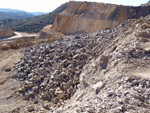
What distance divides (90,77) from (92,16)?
16.6 metres

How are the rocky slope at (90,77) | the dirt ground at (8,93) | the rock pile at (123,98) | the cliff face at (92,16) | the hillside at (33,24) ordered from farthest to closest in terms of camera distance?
the hillside at (33,24)
the cliff face at (92,16)
the dirt ground at (8,93)
the rocky slope at (90,77)
the rock pile at (123,98)

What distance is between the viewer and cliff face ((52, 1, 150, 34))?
60.8ft

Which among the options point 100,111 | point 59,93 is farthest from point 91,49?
point 100,111

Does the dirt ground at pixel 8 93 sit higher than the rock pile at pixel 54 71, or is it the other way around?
the rock pile at pixel 54 71

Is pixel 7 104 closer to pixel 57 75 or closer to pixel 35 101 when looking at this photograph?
pixel 35 101

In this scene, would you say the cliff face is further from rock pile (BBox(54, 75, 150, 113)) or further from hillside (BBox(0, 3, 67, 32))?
hillside (BBox(0, 3, 67, 32))

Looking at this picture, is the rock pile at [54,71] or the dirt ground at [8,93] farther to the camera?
the rock pile at [54,71]

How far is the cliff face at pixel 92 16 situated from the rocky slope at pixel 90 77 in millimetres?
11993

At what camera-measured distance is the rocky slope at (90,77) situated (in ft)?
9.58

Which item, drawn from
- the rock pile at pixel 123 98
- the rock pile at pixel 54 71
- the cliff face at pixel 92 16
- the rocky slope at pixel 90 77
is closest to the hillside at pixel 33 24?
the cliff face at pixel 92 16

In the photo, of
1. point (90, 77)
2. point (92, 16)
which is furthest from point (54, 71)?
point (92, 16)

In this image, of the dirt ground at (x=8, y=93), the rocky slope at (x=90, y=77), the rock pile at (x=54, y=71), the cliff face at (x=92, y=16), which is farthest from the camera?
the cliff face at (x=92, y=16)

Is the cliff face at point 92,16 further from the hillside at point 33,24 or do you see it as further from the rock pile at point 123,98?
the hillside at point 33,24

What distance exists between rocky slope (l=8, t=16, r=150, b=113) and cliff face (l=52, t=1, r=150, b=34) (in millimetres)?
11993
